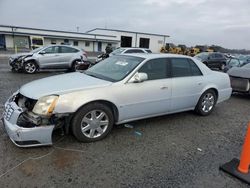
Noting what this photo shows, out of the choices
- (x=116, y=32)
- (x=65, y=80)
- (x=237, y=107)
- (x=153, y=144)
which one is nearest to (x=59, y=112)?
(x=65, y=80)

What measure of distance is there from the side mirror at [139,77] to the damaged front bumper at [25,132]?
1623 millimetres

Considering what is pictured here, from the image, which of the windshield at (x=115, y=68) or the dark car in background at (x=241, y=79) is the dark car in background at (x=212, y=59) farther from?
the windshield at (x=115, y=68)

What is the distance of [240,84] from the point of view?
771 cm

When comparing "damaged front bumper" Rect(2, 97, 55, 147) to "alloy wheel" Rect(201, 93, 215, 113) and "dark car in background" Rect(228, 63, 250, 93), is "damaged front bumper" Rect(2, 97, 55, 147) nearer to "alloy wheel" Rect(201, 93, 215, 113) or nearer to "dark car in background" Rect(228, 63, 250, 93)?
"alloy wheel" Rect(201, 93, 215, 113)

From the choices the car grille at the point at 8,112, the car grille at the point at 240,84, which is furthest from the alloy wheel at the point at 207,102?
the car grille at the point at 8,112

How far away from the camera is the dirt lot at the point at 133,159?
2.74m

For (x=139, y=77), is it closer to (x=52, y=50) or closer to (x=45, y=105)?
(x=45, y=105)

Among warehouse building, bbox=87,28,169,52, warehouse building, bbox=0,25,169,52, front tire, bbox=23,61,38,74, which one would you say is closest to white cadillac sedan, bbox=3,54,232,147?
front tire, bbox=23,61,38,74

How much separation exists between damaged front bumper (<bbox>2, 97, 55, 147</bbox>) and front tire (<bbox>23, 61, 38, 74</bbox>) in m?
8.70

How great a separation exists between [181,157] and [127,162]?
0.88m

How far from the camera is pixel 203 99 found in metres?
5.22

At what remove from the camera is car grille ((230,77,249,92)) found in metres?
7.54

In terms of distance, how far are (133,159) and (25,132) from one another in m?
1.60

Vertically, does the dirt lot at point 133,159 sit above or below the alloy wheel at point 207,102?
below
